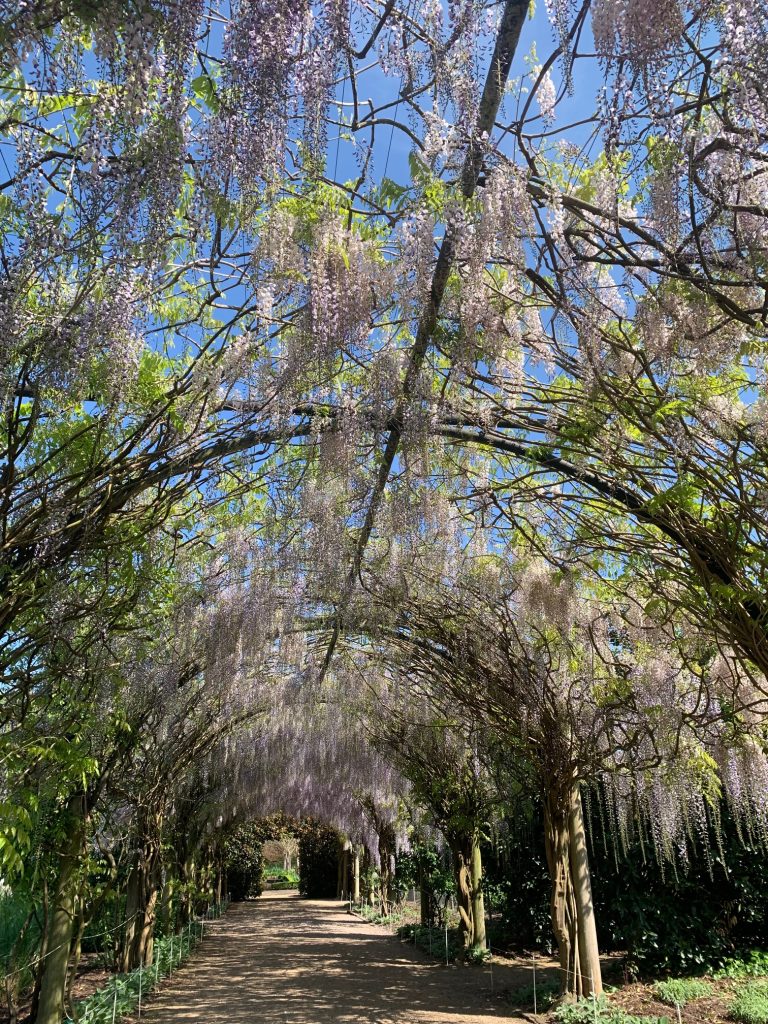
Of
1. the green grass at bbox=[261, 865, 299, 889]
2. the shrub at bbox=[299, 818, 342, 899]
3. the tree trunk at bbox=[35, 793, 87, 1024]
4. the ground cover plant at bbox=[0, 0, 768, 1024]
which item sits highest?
the ground cover plant at bbox=[0, 0, 768, 1024]

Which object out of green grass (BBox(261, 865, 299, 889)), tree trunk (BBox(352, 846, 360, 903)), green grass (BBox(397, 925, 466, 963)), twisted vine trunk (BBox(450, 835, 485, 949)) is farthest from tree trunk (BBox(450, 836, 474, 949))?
green grass (BBox(261, 865, 299, 889))

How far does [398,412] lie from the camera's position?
4191 millimetres

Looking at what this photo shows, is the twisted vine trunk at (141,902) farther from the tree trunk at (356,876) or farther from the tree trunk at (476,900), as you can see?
the tree trunk at (356,876)

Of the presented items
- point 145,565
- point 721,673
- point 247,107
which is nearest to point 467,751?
point 721,673

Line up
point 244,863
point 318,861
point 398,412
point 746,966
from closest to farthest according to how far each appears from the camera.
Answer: point 398,412 → point 746,966 → point 244,863 → point 318,861

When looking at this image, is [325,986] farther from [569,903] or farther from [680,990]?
[680,990]

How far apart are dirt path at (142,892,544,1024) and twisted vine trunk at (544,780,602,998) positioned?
24.0 inches

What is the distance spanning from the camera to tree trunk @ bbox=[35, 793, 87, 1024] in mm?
5254

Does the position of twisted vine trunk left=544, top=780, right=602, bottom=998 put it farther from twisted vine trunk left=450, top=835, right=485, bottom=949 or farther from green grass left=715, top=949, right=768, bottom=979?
twisted vine trunk left=450, top=835, right=485, bottom=949

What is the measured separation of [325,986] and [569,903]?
10.7 feet

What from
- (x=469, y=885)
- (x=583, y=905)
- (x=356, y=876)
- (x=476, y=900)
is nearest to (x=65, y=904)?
(x=583, y=905)

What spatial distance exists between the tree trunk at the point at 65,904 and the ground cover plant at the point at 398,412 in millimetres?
28

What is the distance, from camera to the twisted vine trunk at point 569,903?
20.4 ft

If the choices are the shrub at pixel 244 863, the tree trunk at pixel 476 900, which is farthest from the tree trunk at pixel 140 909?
the shrub at pixel 244 863
